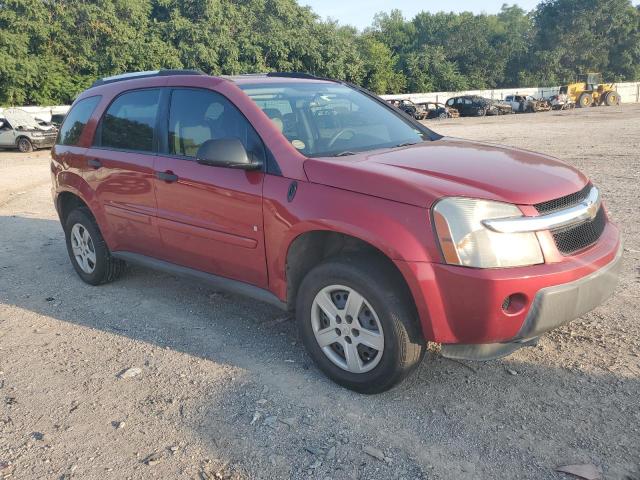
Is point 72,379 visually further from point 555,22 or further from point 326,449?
point 555,22

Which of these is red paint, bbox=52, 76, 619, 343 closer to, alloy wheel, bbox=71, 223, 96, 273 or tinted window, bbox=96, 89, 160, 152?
tinted window, bbox=96, 89, 160, 152

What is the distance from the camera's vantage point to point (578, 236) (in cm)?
315

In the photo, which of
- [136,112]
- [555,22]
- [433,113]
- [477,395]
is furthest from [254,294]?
[555,22]

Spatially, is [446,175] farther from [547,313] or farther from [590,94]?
[590,94]

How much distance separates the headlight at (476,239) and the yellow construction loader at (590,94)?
4932cm

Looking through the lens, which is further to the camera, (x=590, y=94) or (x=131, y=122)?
(x=590, y=94)

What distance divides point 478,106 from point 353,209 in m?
41.2

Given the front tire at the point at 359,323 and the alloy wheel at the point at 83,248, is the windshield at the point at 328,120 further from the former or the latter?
the alloy wheel at the point at 83,248

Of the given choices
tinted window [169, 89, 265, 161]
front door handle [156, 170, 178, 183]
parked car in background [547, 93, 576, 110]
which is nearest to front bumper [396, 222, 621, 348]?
tinted window [169, 89, 265, 161]

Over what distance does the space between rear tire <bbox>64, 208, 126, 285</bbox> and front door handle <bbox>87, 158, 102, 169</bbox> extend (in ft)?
1.72

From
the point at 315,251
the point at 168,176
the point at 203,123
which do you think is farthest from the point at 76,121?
the point at 315,251

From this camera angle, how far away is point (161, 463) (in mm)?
2789

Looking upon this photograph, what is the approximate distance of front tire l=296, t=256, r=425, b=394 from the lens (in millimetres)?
3053

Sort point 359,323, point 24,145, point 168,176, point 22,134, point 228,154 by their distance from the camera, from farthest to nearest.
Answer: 1. point 24,145
2. point 22,134
3. point 168,176
4. point 228,154
5. point 359,323
